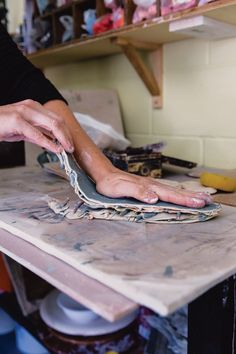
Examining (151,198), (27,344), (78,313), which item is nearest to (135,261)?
(151,198)

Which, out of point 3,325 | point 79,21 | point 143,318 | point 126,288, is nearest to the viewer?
point 126,288

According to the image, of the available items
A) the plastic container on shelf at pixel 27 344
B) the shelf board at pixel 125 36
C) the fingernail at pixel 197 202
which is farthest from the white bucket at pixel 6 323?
the shelf board at pixel 125 36

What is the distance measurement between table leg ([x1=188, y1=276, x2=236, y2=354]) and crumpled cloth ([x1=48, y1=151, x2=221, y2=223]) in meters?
0.13

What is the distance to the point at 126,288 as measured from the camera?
16.2 inches

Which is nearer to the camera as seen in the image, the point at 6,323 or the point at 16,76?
the point at 16,76

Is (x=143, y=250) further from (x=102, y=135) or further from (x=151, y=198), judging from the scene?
(x=102, y=135)

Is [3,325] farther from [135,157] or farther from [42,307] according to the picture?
[135,157]

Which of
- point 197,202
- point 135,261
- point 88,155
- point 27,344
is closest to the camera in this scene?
point 135,261

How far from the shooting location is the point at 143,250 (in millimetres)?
510

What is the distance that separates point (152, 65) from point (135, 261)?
1043 mm

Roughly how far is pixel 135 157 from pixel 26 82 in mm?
367

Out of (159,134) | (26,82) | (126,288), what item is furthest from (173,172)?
(126,288)

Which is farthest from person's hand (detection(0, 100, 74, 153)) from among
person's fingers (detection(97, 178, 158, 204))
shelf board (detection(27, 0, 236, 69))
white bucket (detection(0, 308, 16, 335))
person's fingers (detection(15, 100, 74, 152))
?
white bucket (detection(0, 308, 16, 335))

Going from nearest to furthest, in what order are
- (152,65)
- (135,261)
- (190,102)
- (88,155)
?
1. (135,261)
2. (88,155)
3. (190,102)
4. (152,65)
